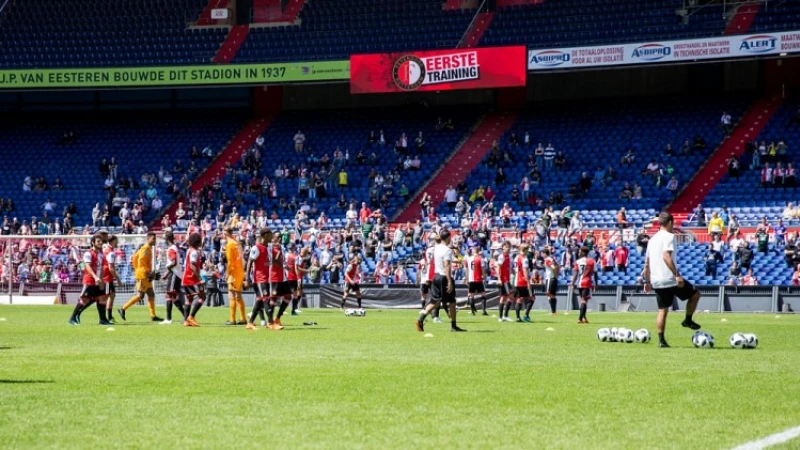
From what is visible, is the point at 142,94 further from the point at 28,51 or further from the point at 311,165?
the point at 311,165

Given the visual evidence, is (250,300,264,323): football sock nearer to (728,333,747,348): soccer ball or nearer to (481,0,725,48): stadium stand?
(728,333,747,348): soccer ball

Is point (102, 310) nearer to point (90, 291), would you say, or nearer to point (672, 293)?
point (90, 291)

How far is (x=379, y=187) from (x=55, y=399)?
40199mm

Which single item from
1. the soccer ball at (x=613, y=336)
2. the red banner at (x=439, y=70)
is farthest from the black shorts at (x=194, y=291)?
the red banner at (x=439, y=70)

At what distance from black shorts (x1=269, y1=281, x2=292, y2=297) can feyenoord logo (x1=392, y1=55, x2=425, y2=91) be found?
29.2m

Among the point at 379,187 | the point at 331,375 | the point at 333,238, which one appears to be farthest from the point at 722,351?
the point at 379,187

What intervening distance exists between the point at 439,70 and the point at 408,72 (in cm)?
145

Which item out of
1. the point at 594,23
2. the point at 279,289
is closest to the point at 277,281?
the point at 279,289

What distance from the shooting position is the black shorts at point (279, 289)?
23.0 m

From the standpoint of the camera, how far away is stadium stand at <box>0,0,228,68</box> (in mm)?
56375

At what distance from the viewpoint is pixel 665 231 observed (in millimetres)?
17281

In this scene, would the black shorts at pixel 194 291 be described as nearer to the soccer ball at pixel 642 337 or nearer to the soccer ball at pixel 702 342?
the soccer ball at pixel 642 337

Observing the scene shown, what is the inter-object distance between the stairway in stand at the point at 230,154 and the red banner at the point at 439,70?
7.04 m

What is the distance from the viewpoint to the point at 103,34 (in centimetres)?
5838
